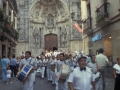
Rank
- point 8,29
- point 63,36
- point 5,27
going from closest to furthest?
point 5,27
point 8,29
point 63,36

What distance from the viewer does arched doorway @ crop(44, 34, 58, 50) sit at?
3284 centimetres

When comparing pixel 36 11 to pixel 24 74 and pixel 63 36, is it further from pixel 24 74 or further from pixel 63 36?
pixel 24 74

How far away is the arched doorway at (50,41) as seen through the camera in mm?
32844

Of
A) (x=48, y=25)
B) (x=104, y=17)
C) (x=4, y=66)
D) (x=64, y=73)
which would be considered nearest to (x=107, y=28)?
(x=104, y=17)

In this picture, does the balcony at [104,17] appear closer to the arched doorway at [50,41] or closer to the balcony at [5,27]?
the balcony at [5,27]

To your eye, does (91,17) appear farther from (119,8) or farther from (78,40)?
(78,40)

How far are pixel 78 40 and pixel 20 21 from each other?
1003 cm

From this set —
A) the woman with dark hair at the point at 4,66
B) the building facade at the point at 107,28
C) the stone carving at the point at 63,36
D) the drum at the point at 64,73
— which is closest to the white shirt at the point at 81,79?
the drum at the point at 64,73

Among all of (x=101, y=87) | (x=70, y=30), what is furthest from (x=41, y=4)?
(x=101, y=87)

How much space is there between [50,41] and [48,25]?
2901mm

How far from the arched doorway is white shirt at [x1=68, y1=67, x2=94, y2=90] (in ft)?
95.6

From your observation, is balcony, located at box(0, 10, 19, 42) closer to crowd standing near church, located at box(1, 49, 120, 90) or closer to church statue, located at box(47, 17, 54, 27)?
crowd standing near church, located at box(1, 49, 120, 90)

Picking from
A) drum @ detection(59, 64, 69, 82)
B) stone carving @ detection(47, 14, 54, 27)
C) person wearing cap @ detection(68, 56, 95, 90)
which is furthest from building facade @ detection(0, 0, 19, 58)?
stone carving @ detection(47, 14, 54, 27)

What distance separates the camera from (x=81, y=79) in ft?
11.8
